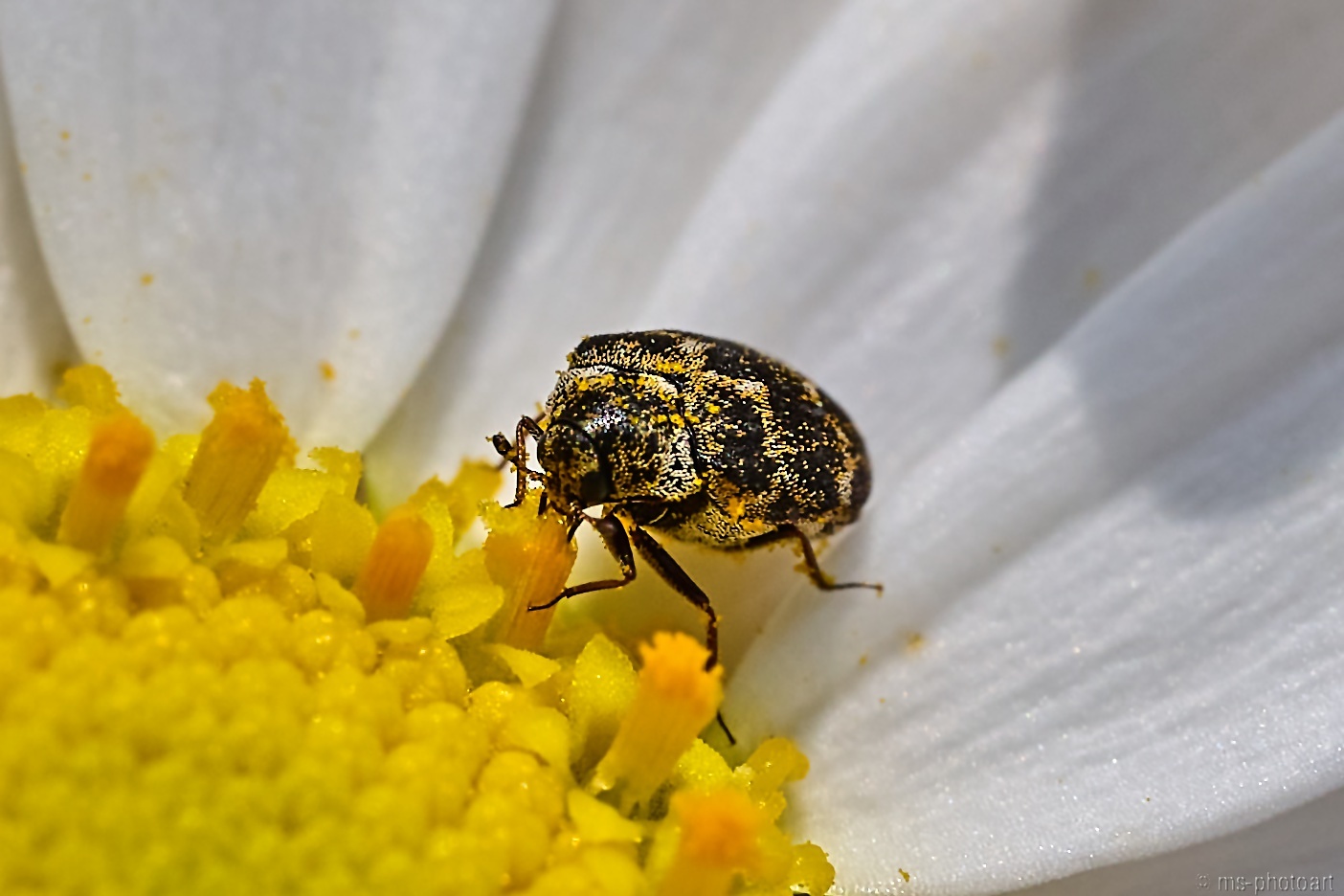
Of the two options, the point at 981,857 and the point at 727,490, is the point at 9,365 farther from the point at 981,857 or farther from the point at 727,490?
the point at 981,857

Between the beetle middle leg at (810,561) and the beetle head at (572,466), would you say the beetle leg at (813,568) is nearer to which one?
the beetle middle leg at (810,561)

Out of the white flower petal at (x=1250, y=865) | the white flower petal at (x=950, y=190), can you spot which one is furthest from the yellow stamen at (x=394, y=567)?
the white flower petal at (x=1250, y=865)

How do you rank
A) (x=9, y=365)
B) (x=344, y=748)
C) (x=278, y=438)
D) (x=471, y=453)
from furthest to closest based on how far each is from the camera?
1. (x=471, y=453)
2. (x=9, y=365)
3. (x=278, y=438)
4. (x=344, y=748)

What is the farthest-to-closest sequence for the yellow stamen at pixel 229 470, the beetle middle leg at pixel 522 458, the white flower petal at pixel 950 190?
the white flower petal at pixel 950 190 < the beetle middle leg at pixel 522 458 < the yellow stamen at pixel 229 470

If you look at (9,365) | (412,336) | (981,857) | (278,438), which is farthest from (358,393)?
(981,857)

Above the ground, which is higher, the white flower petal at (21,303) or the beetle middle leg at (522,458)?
the white flower petal at (21,303)

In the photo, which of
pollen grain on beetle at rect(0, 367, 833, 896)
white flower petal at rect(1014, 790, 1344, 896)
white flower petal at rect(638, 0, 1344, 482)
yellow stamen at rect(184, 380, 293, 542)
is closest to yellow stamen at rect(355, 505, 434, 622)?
pollen grain on beetle at rect(0, 367, 833, 896)

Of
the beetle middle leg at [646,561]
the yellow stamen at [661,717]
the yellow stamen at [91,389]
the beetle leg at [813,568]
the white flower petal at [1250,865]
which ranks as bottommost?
the white flower petal at [1250,865]

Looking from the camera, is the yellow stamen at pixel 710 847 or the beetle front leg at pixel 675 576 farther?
the beetle front leg at pixel 675 576
